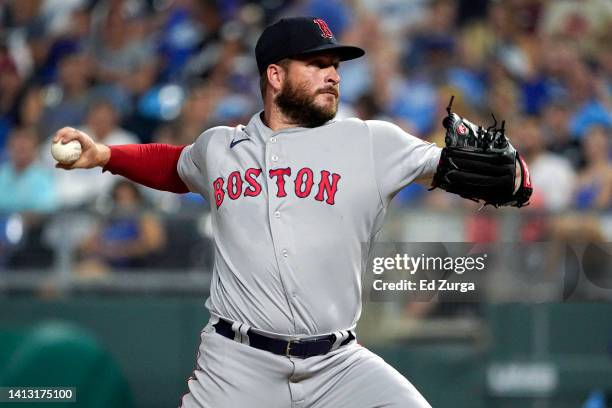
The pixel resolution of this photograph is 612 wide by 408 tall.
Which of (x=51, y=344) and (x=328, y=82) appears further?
(x=51, y=344)

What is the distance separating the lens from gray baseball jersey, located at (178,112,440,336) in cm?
336

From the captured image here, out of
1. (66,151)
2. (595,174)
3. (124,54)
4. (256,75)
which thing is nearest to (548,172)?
(595,174)

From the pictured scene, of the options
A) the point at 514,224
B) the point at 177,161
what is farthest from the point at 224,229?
the point at 514,224

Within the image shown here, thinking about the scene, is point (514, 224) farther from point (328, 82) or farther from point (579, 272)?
point (328, 82)

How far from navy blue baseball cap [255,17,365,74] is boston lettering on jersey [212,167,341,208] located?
38 cm

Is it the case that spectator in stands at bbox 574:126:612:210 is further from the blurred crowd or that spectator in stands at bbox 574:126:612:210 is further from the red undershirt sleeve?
the red undershirt sleeve

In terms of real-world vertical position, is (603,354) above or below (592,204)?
below

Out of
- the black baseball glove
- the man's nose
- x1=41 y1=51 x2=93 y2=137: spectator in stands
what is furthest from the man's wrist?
x1=41 y1=51 x2=93 y2=137: spectator in stands

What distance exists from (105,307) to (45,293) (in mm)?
354

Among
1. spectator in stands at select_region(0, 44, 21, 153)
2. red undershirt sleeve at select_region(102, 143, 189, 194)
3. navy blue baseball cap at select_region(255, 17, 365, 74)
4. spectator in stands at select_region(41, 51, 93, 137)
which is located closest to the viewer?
navy blue baseball cap at select_region(255, 17, 365, 74)

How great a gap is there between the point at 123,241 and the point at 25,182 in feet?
4.53

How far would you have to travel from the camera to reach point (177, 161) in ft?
12.6

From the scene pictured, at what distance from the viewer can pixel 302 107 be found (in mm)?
3539

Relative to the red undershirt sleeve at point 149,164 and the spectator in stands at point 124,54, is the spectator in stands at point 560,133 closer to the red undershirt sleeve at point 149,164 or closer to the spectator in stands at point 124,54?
the spectator in stands at point 124,54
